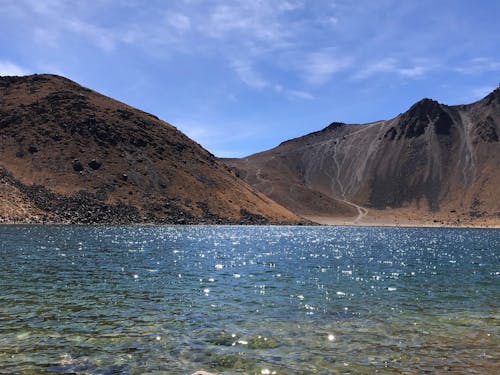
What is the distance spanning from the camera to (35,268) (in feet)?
118

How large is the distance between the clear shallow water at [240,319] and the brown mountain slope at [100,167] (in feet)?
272

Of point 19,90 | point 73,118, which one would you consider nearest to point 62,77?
point 19,90

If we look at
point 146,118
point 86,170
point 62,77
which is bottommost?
point 86,170

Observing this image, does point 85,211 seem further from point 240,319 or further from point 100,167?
point 240,319

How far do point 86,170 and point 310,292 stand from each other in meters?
120

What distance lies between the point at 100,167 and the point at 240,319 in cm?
12665

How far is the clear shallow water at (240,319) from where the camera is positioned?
15.0 metres

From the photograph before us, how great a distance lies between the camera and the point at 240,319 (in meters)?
21.2

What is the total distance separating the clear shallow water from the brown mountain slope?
82.9 m

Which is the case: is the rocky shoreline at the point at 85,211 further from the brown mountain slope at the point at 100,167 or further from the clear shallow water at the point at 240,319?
the clear shallow water at the point at 240,319

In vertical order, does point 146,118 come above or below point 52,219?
above

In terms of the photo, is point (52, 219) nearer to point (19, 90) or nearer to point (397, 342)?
point (19, 90)

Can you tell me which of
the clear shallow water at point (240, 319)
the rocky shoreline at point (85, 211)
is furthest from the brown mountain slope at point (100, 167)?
the clear shallow water at point (240, 319)

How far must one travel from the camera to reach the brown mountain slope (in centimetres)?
12038
